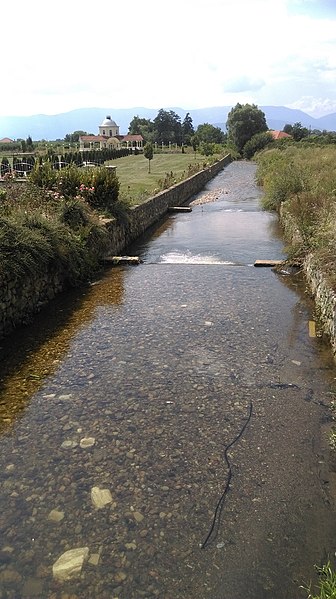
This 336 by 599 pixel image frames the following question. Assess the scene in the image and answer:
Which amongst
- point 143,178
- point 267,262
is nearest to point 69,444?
point 267,262

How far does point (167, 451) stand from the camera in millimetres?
4176

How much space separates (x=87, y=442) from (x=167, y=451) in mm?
744

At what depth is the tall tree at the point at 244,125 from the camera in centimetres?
7169

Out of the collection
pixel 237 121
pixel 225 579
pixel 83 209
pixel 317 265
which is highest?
pixel 237 121

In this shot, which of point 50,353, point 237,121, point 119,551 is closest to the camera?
point 119,551

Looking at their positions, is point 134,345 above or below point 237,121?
below

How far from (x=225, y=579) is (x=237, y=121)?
248 ft

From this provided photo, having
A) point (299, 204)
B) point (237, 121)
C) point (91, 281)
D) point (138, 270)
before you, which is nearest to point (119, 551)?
point (91, 281)

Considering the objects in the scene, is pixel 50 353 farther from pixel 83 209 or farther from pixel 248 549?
pixel 83 209

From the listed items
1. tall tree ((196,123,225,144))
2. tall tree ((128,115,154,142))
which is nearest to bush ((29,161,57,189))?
tall tree ((196,123,225,144))

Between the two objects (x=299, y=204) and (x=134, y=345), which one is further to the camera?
(x=299, y=204)

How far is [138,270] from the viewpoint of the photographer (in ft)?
34.2

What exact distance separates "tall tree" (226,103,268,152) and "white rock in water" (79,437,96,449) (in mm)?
72076

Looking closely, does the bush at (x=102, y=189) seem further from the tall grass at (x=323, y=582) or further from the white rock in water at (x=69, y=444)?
the tall grass at (x=323, y=582)
